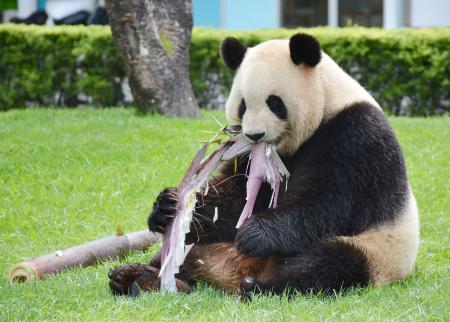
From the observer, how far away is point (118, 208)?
269 inches

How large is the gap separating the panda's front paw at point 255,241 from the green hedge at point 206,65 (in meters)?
7.30

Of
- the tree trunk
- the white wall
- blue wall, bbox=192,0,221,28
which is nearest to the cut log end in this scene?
the tree trunk

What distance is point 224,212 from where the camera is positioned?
4.78 meters

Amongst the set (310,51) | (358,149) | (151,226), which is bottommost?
(151,226)

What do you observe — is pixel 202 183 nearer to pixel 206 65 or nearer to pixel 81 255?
pixel 81 255

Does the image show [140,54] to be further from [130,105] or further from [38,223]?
[38,223]

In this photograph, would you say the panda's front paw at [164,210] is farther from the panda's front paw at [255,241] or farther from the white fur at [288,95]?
the white fur at [288,95]

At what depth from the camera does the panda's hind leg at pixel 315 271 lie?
13.9ft

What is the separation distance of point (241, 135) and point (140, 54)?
5.07m

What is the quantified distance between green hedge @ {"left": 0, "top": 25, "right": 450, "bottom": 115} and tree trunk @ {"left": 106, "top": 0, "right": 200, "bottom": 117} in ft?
6.60


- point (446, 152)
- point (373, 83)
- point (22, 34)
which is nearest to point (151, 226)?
point (446, 152)

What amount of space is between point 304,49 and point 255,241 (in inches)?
41.8

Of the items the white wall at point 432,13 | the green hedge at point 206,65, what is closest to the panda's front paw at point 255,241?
the green hedge at point 206,65

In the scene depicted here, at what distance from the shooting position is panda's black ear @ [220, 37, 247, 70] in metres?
4.72
